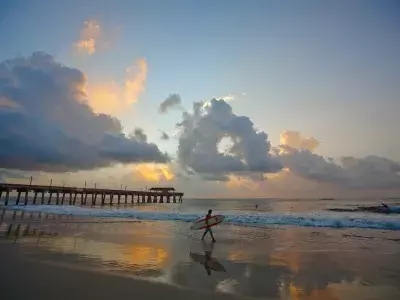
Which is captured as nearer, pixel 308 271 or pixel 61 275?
pixel 61 275

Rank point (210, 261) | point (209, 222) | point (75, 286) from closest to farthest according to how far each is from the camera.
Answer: point (75, 286) → point (210, 261) → point (209, 222)

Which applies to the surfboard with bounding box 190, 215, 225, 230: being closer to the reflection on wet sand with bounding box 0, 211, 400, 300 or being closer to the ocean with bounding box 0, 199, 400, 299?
the ocean with bounding box 0, 199, 400, 299

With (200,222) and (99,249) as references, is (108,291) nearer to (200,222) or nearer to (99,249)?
(99,249)

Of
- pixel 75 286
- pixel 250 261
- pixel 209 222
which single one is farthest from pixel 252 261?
pixel 209 222

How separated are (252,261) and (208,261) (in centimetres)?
170

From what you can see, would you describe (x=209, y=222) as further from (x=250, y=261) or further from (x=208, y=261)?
(x=250, y=261)

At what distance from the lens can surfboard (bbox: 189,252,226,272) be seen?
1077 centimetres

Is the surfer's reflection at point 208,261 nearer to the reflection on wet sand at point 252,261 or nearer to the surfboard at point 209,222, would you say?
the reflection on wet sand at point 252,261

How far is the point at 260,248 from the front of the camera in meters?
15.1

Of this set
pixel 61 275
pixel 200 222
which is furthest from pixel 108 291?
pixel 200 222

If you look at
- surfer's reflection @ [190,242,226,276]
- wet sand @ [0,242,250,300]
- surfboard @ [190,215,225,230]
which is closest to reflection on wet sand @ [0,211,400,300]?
surfer's reflection @ [190,242,226,276]

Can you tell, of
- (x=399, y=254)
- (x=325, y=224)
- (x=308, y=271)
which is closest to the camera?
(x=308, y=271)

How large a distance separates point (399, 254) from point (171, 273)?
1036 cm

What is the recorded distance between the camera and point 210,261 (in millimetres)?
11961
